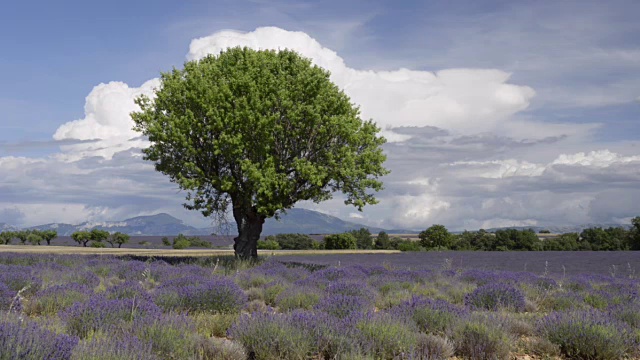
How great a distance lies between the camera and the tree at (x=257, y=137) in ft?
76.3

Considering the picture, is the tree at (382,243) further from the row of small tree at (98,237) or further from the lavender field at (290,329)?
the lavender field at (290,329)

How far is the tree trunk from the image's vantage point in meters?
26.2

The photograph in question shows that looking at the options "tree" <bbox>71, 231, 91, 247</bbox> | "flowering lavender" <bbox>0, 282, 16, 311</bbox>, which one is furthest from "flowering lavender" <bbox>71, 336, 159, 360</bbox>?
"tree" <bbox>71, 231, 91, 247</bbox>

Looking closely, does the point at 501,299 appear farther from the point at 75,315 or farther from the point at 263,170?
the point at 263,170

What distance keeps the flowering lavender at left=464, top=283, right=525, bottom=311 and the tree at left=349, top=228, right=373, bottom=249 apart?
220 ft

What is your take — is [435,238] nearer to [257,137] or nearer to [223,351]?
[257,137]

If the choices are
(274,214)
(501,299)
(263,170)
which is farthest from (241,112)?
(501,299)

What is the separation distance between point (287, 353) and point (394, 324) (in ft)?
5.30

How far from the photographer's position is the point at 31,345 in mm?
5352

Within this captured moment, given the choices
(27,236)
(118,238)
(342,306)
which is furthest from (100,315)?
(27,236)

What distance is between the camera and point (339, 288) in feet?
43.1

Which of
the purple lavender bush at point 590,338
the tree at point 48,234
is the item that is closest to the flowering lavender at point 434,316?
the purple lavender bush at point 590,338

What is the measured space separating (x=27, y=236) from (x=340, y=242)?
167 ft

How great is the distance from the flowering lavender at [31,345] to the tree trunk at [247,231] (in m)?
20.4
